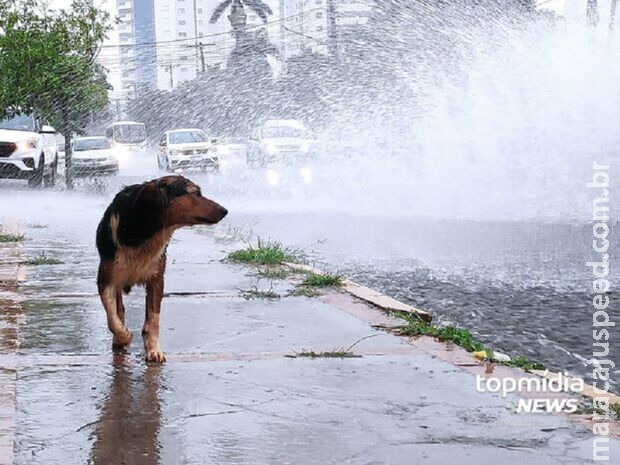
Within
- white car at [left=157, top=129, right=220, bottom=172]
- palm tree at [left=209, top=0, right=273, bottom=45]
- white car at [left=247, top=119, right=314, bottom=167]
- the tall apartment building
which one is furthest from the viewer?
palm tree at [left=209, top=0, right=273, bottom=45]

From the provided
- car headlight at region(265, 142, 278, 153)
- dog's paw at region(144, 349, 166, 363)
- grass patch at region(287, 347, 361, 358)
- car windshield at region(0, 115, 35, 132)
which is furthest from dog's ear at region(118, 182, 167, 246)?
car headlight at region(265, 142, 278, 153)

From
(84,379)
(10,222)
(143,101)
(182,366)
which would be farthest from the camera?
(143,101)

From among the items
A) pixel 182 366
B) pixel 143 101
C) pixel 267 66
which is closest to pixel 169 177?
pixel 182 366

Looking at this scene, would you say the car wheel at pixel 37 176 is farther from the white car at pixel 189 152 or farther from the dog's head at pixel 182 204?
the dog's head at pixel 182 204

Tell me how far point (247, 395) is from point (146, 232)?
4.03ft

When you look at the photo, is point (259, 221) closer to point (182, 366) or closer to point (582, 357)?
point (582, 357)

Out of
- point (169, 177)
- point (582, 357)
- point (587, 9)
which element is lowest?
point (582, 357)

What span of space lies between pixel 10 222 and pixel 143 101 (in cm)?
7666

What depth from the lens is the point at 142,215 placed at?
→ 563 centimetres

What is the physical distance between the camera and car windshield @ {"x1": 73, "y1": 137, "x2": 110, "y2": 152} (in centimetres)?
3441

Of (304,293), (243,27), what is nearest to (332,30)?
(243,27)

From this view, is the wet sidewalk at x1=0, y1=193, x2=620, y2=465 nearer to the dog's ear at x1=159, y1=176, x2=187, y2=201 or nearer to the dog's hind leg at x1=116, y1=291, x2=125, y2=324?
the dog's hind leg at x1=116, y1=291, x2=125, y2=324

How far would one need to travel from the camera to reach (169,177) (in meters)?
5.71

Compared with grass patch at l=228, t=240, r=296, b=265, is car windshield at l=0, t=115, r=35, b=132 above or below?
above
